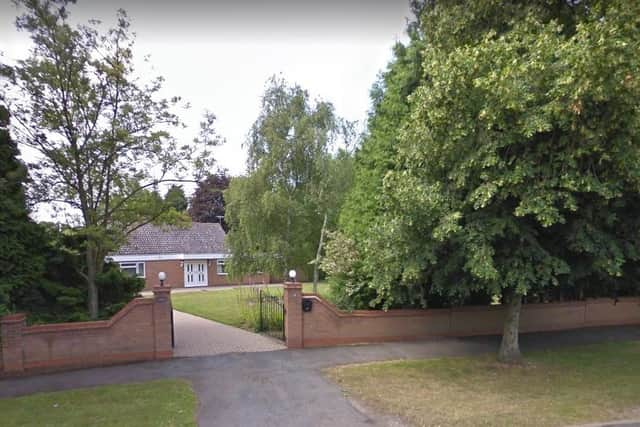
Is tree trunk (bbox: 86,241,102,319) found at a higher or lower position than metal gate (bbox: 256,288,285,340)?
higher

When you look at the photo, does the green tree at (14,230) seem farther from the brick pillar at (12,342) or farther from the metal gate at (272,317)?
the metal gate at (272,317)

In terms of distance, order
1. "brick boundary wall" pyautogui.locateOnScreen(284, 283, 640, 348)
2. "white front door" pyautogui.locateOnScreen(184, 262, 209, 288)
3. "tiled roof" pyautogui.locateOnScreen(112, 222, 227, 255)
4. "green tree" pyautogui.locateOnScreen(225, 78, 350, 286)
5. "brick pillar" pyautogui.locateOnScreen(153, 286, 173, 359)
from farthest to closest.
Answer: "white front door" pyautogui.locateOnScreen(184, 262, 209, 288) → "tiled roof" pyautogui.locateOnScreen(112, 222, 227, 255) → "green tree" pyautogui.locateOnScreen(225, 78, 350, 286) → "brick boundary wall" pyautogui.locateOnScreen(284, 283, 640, 348) → "brick pillar" pyautogui.locateOnScreen(153, 286, 173, 359)

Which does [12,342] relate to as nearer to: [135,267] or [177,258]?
[135,267]

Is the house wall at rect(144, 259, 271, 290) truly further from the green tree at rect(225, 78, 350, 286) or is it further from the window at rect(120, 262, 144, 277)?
the green tree at rect(225, 78, 350, 286)

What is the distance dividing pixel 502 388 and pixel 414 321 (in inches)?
135

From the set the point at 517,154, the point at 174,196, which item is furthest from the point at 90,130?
the point at 517,154

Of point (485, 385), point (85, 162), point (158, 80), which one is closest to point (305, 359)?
point (485, 385)

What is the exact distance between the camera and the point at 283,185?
1397 cm

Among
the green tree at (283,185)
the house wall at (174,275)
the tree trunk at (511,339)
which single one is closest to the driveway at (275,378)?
the tree trunk at (511,339)

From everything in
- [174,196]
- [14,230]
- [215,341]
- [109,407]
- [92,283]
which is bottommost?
[215,341]

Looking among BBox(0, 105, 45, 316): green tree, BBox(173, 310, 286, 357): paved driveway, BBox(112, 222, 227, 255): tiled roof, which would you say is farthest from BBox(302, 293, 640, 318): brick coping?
BBox(112, 222, 227, 255): tiled roof

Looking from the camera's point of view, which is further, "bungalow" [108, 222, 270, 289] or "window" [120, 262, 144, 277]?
"bungalow" [108, 222, 270, 289]

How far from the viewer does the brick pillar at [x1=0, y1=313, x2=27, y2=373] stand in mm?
7453

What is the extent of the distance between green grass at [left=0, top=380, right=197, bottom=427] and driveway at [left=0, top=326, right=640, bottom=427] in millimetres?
333
